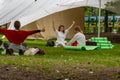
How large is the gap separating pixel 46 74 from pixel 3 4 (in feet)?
68.3

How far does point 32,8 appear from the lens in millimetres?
28016

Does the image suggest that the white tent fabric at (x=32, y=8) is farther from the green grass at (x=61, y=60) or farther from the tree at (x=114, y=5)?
the green grass at (x=61, y=60)

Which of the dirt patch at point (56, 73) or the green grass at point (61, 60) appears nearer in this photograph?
the dirt patch at point (56, 73)

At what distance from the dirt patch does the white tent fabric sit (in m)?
16.8

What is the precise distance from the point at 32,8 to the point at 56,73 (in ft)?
62.3

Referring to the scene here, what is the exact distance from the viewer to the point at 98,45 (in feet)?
67.8

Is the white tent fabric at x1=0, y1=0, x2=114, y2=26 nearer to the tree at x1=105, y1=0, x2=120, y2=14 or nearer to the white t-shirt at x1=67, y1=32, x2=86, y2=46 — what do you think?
the tree at x1=105, y1=0, x2=120, y2=14

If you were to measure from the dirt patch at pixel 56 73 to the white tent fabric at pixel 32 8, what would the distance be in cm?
1682

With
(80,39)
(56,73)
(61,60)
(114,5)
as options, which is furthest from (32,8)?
(56,73)

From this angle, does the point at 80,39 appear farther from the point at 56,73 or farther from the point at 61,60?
the point at 56,73

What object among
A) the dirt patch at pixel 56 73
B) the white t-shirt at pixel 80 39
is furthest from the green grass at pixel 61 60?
the white t-shirt at pixel 80 39

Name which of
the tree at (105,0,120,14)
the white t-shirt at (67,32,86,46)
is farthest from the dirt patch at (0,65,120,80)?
the tree at (105,0,120,14)

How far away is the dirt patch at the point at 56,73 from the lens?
28.8ft

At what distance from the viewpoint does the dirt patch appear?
28.8 ft
